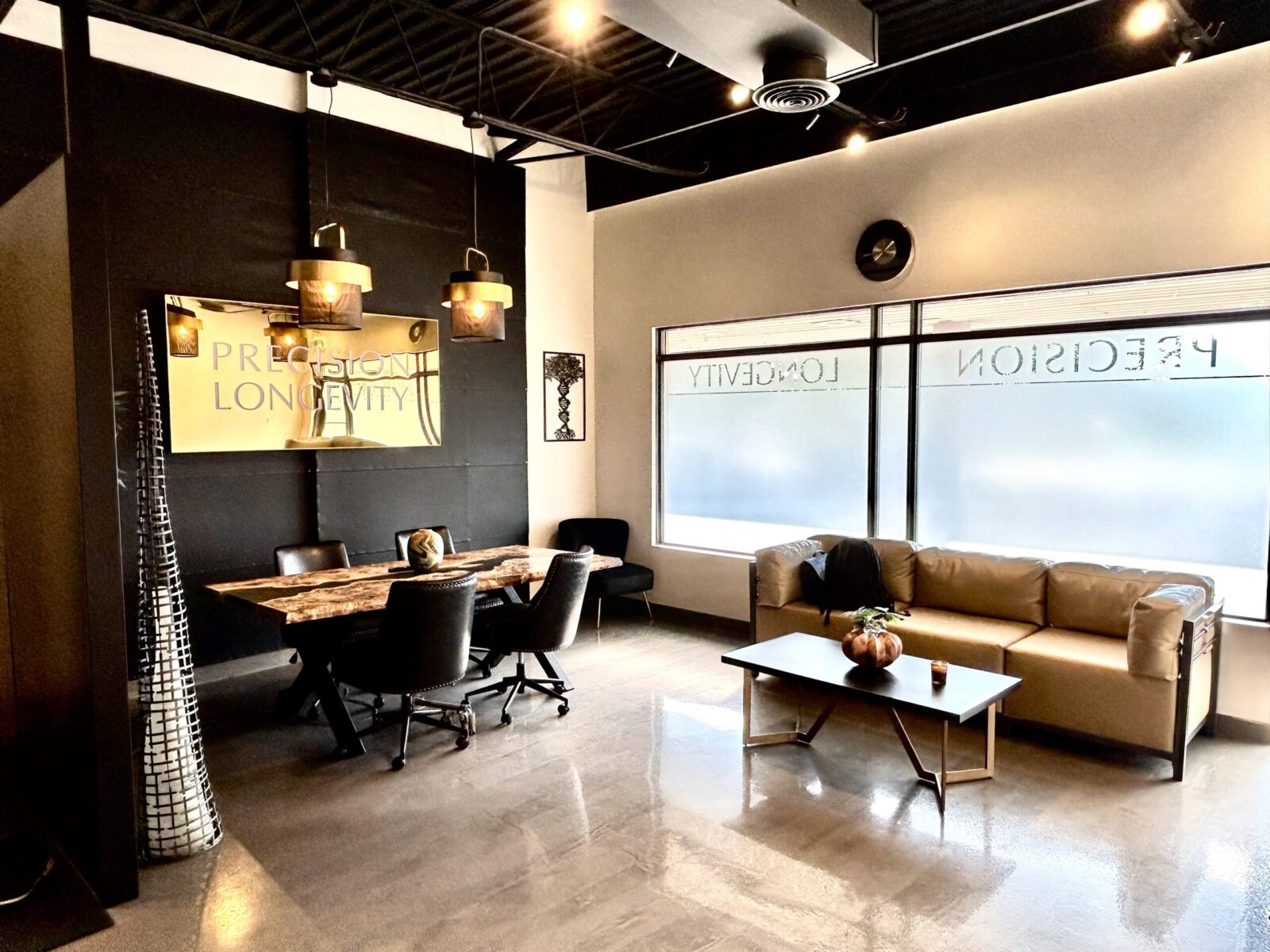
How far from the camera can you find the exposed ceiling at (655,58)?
457 centimetres

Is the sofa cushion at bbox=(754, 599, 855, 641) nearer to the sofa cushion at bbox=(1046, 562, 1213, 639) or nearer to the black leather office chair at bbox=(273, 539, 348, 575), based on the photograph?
the sofa cushion at bbox=(1046, 562, 1213, 639)

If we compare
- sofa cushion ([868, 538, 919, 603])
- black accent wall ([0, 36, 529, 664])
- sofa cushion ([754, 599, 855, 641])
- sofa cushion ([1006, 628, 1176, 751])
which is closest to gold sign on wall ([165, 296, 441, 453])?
black accent wall ([0, 36, 529, 664])

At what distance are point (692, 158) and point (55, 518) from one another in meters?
5.21

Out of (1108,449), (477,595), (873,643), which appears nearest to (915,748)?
(873,643)

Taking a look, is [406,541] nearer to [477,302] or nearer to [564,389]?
[477,302]

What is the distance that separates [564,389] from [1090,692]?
15.5ft

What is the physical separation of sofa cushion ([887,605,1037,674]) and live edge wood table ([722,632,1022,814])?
36 cm

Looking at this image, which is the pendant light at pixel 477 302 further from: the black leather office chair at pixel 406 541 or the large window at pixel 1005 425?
the large window at pixel 1005 425

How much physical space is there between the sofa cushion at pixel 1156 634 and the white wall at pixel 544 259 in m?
4.63

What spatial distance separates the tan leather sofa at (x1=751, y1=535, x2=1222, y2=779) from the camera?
156 inches

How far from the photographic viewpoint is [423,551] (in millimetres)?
4871

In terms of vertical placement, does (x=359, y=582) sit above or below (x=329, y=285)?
below

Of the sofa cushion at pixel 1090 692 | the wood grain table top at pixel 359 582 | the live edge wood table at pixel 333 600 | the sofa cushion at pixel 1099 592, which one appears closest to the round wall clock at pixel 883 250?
the sofa cushion at pixel 1099 592

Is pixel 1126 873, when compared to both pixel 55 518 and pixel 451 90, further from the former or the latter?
pixel 451 90
